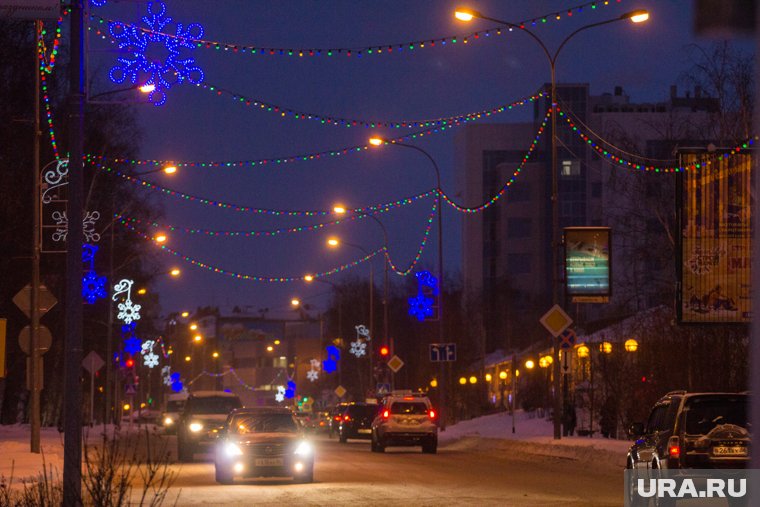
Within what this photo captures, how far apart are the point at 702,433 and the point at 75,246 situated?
8.31 m

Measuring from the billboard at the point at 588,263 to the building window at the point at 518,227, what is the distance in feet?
248

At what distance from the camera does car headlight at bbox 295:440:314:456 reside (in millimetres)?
25078

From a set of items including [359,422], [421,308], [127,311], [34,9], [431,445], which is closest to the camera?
[34,9]

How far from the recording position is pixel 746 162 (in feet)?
89.6

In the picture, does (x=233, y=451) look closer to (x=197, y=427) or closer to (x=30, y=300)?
(x=30, y=300)

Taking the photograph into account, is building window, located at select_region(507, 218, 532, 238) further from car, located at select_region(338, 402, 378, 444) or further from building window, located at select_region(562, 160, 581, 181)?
car, located at select_region(338, 402, 378, 444)

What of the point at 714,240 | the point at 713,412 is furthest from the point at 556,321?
the point at 713,412

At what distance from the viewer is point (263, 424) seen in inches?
1019

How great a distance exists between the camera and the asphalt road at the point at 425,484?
64.8 ft

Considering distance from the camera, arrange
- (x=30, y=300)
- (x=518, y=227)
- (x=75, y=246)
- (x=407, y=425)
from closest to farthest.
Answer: (x=75, y=246) → (x=30, y=300) → (x=407, y=425) → (x=518, y=227)

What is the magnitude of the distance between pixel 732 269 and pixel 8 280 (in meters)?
25.3

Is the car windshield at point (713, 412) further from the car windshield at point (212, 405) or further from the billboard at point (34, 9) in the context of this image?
the car windshield at point (212, 405)

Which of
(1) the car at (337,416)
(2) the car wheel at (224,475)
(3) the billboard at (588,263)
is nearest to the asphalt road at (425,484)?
(2) the car wheel at (224,475)

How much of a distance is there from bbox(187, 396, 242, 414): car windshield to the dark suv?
20623 mm
